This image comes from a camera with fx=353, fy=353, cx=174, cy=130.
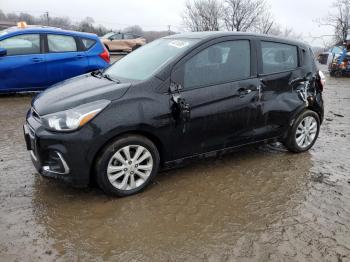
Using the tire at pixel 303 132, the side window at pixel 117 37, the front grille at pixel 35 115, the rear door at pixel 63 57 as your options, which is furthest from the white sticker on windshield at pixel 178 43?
the side window at pixel 117 37

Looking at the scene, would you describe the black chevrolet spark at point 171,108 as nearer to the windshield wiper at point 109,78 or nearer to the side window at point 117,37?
the windshield wiper at point 109,78

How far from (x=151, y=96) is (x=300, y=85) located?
220 cm

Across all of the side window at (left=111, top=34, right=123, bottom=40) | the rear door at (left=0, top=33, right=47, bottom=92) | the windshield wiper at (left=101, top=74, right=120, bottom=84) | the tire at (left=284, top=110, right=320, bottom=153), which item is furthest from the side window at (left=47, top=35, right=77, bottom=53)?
the side window at (left=111, top=34, right=123, bottom=40)

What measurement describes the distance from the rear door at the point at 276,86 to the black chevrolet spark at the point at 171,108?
13 mm

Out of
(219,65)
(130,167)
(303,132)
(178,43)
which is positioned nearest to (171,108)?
(130,167)

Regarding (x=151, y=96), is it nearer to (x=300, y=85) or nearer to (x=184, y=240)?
(x=184, y=240)

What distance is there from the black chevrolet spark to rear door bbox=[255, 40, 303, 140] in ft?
0.04

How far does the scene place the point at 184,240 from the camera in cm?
290

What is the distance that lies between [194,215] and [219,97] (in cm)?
135

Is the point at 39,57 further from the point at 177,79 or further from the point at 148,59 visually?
the point at 177,79

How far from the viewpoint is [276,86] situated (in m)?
4.39

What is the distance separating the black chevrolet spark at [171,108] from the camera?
3303 mm

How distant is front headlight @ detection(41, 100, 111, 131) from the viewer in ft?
10.6

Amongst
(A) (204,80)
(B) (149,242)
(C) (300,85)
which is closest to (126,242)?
(B) (149,242)
